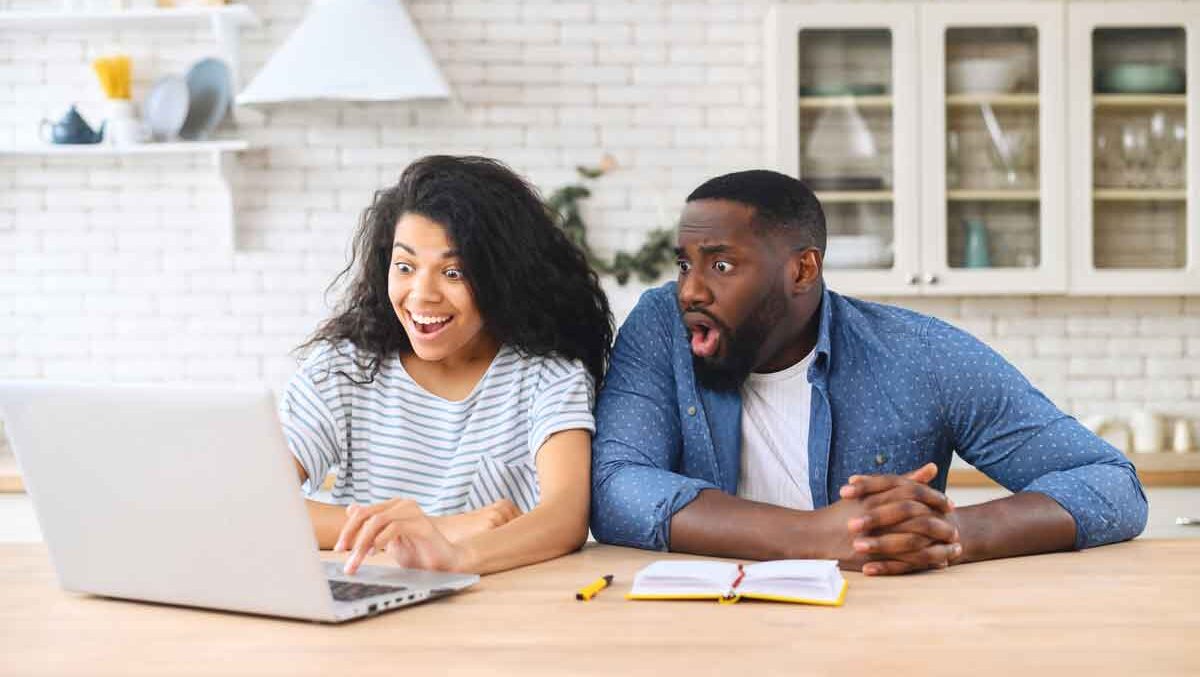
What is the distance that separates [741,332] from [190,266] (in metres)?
2.56

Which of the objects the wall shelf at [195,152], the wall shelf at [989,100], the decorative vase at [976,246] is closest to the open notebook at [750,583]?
the decorative vase at [976,246]

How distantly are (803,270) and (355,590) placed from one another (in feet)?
3.31

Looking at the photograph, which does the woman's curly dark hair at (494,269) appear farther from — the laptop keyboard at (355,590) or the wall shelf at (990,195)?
the wall shelf at (990,195)

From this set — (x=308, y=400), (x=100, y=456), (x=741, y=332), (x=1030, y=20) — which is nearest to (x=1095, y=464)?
(x=741, y=332)

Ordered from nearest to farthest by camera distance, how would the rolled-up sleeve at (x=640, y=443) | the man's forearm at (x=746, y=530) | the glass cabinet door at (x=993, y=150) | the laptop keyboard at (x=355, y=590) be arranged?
the laptop keyboard at (x=355, y=590), the man's forearm at (x=746, y=530), the rolled-up sleeve at (x=640, y=443), the glass cabinet door at (x=993, y=150)

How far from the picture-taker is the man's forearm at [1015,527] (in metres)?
1.70

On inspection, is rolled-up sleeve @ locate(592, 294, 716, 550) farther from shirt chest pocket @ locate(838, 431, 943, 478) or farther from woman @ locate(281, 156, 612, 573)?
shirt chest pocket @ locate(838, 431, 943, 478)

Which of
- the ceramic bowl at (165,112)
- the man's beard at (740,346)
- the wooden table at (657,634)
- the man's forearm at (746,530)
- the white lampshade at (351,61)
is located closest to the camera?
the wooden table at (657,634)

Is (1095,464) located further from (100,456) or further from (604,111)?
(604,111)

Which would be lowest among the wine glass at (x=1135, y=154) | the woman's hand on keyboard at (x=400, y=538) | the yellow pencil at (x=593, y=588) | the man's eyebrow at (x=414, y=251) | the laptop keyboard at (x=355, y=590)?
the yellow pencil at (x=593, y=588)

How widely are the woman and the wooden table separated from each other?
1.45 ft

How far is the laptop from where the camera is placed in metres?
1.26

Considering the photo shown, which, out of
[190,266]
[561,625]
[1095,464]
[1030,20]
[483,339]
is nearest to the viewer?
[561,625]

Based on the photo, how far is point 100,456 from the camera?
134 cm
